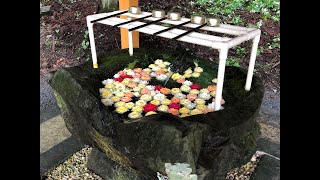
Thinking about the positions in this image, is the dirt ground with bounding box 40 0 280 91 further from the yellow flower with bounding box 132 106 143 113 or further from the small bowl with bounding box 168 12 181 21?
the yellow flower with bounding box 132 106 143 113

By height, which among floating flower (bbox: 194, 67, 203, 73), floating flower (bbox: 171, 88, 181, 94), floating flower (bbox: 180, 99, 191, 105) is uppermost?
floating flower (bbox: 194, 67, 203, 73)

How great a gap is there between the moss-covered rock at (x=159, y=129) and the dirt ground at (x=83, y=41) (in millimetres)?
2480

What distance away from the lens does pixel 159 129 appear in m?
1.91

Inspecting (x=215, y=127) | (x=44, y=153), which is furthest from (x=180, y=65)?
(x=44, y=153)

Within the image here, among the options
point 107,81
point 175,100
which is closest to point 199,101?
point 175,100

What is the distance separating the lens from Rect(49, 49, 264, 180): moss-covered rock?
1.89m

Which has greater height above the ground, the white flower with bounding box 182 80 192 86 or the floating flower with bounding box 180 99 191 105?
the white flower with bounding box 182 80 192 86

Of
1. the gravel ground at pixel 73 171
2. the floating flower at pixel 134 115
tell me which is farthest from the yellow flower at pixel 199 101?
the gravel ground at pixel 73 171

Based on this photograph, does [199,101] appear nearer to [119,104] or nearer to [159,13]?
[119,104]

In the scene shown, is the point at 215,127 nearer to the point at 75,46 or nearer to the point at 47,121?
the point at 47,121

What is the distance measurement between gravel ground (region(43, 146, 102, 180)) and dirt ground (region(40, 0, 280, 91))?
8.22ft

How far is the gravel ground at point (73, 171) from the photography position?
292 centimetres

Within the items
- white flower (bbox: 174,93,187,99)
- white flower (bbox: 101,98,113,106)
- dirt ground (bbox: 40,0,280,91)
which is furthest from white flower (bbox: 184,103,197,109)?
dirt ground (bbox: 40,0,280,91)

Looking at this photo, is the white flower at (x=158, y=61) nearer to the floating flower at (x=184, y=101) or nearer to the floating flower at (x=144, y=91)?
the floating flower at (x=144, y=91)
